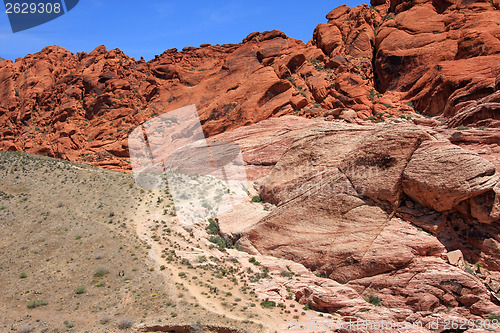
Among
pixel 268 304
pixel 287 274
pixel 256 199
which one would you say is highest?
pixel 256 199

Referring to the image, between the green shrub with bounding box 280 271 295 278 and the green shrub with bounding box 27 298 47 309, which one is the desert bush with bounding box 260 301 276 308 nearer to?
the green shrub with bounding box 280 271 295 278

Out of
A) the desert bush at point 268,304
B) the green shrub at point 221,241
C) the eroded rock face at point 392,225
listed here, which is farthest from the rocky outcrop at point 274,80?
the desert bush at point 268,304

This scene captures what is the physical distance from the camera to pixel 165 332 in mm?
12805

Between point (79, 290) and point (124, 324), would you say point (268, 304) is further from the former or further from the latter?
point (79, 290)

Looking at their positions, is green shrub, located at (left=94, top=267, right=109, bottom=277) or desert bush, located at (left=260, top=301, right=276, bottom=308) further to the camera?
green shrub, located at (left=94, top=267, right=109, bottom=277)

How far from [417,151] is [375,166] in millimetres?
2177

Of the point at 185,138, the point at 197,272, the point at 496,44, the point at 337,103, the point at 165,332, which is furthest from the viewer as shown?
the point at 185,138

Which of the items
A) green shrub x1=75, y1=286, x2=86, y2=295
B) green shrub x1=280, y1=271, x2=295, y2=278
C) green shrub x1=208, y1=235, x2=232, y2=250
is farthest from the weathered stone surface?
green shrub x1=75, y1=286, x2=86, y2=295

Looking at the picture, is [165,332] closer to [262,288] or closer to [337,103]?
[262,288]

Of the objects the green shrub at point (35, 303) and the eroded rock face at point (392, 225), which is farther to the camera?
the eroded rock face at point (392, 225)

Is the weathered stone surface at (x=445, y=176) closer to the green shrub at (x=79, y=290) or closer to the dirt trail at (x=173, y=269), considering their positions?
the dirt trail at (x=173, y=269)

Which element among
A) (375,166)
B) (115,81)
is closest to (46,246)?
(375,166)

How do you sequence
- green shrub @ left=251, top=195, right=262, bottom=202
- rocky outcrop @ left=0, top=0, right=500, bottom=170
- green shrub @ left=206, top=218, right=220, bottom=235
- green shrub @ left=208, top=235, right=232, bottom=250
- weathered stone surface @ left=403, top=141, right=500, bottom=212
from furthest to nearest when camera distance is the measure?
rocky outcrop @ left=0, top=0, right=500, bottom=170 → green shrub @ left=251, top=195, right=262, bottom=202 → green shrub @ left=206, top=218, right=220, bottom=235 → green shrub @ left=208, top=235, right=232, bottom=250 → weathered stone surface @ left=403, top=141, right=500, bottom=212

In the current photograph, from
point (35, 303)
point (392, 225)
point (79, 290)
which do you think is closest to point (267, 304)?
point (392, 225)
